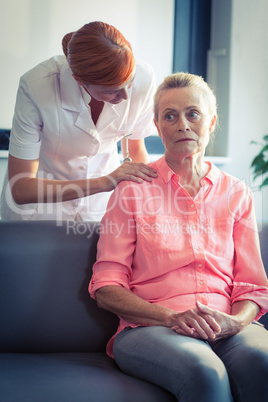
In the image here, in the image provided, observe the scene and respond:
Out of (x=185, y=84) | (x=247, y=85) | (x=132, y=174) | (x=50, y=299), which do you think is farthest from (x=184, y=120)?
(x=247, y=85)

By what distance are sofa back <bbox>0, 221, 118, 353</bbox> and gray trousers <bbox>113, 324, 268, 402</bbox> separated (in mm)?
208

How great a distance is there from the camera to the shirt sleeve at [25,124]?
1686 mm

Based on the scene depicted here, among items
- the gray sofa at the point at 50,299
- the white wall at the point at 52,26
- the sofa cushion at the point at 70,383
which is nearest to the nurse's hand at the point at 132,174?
the gray sofa at the point at 50,299

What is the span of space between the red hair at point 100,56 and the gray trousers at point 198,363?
28.7 inches

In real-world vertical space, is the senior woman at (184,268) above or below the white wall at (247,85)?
below

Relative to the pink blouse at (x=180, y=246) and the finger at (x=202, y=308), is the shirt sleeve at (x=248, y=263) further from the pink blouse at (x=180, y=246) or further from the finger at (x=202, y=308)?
the finger at (x=202, y=308)

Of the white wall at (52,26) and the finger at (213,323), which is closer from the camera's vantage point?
the finger at (213,323)

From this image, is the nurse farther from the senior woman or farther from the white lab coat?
the senior woman

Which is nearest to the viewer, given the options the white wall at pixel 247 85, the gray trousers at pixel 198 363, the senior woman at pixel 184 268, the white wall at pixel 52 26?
the gray trousers at pixel 198 363

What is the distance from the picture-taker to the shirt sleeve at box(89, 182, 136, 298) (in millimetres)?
1431

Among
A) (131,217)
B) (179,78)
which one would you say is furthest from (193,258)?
(179,78)

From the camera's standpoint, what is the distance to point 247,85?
2869 millimetres

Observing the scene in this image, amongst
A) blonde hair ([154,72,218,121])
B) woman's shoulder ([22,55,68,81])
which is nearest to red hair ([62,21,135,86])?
blonde hair ([154,72,218,121])

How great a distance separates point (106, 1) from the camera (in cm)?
266
